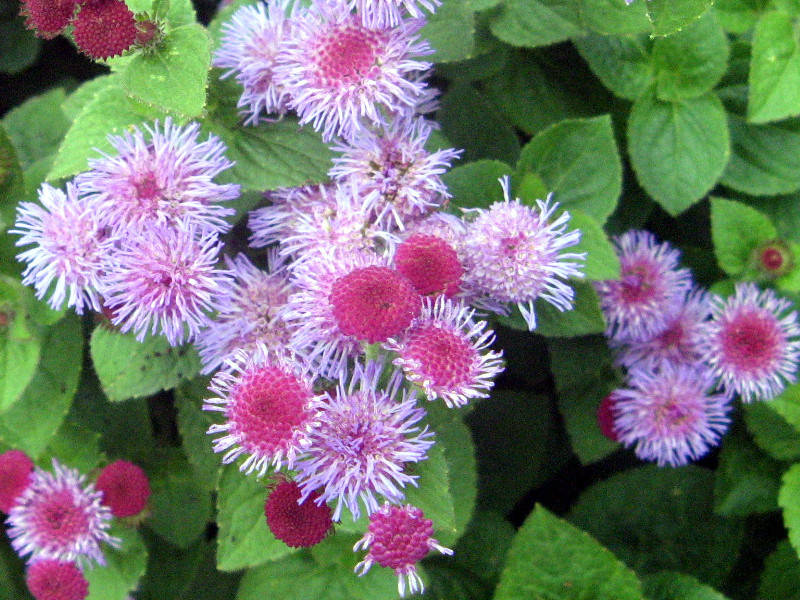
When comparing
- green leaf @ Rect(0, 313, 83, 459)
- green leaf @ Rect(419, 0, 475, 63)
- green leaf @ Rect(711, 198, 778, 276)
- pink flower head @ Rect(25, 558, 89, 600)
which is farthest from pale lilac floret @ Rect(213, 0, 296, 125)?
green leaf @ Rect(711, 198, 778, 276)

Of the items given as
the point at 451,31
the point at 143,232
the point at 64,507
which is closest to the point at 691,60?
the point at 451,31

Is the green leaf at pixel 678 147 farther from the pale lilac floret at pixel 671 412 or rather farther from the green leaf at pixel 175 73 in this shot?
the green leaf at pixel 175 73

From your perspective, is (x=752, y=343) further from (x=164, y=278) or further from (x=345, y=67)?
(x=164, y=278)

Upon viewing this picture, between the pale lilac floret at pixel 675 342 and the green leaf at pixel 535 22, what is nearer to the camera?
the green leaf at pixel 535 22

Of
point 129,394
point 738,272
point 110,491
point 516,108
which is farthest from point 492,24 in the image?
point 110,491

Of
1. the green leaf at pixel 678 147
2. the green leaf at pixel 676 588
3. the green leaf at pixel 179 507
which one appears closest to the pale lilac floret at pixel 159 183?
the green leaf at pixel 179 507

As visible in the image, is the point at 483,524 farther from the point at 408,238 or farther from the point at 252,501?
the point at 408,238

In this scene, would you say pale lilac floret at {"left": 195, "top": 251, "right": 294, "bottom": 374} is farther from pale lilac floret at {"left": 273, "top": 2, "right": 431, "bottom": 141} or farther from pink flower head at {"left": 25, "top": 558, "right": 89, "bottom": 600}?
pink flower head at {"left": 25, "top": 558, "right": 89, "bottom": 600}
